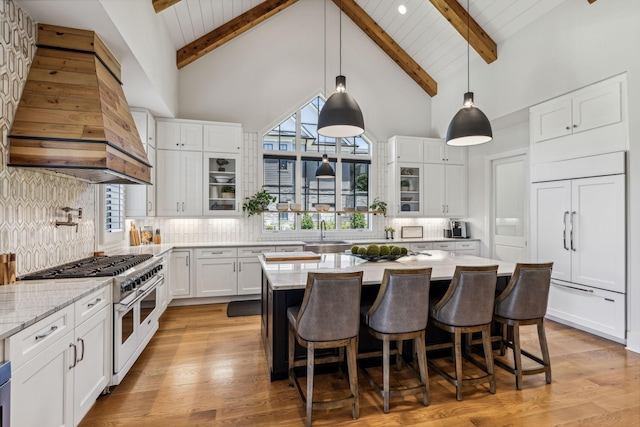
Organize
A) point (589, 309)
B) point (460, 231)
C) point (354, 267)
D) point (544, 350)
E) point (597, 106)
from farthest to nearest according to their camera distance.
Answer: point (460, 231) < point (589, 309) < point (597, 106) < point (354, 267) < point (544, 350)

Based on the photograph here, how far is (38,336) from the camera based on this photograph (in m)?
1.58

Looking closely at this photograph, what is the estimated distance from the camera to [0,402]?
4.15 feet

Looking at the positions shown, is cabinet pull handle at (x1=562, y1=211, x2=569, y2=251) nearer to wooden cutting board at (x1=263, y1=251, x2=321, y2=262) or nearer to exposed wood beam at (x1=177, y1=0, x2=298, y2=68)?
wooden cutting board at (x1=263, y1=251, x2=321, y2=262)

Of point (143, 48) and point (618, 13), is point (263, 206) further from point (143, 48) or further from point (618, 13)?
point (618, 13)

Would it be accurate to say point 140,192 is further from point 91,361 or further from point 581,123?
point 581,123

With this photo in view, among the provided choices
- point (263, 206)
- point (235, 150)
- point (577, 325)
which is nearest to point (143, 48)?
point (235, 150)

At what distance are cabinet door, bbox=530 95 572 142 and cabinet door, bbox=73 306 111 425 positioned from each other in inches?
200

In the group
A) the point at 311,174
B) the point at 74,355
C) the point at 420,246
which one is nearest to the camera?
the point at 74,355

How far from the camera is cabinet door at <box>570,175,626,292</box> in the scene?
3.44m

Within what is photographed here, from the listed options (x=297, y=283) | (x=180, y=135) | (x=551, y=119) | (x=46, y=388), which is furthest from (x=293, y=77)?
(x=46, y=388)

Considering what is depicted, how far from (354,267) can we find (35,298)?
7.10ft

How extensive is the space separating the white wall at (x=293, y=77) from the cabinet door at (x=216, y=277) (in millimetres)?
2295

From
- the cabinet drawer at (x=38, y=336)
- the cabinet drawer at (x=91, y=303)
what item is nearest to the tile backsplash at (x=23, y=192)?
the cabinet drawer at (x=91, y=303)

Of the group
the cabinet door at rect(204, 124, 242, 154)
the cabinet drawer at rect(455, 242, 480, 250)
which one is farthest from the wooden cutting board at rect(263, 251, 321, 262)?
the cabinet drawer at rect(455, 242, 480, 250)
